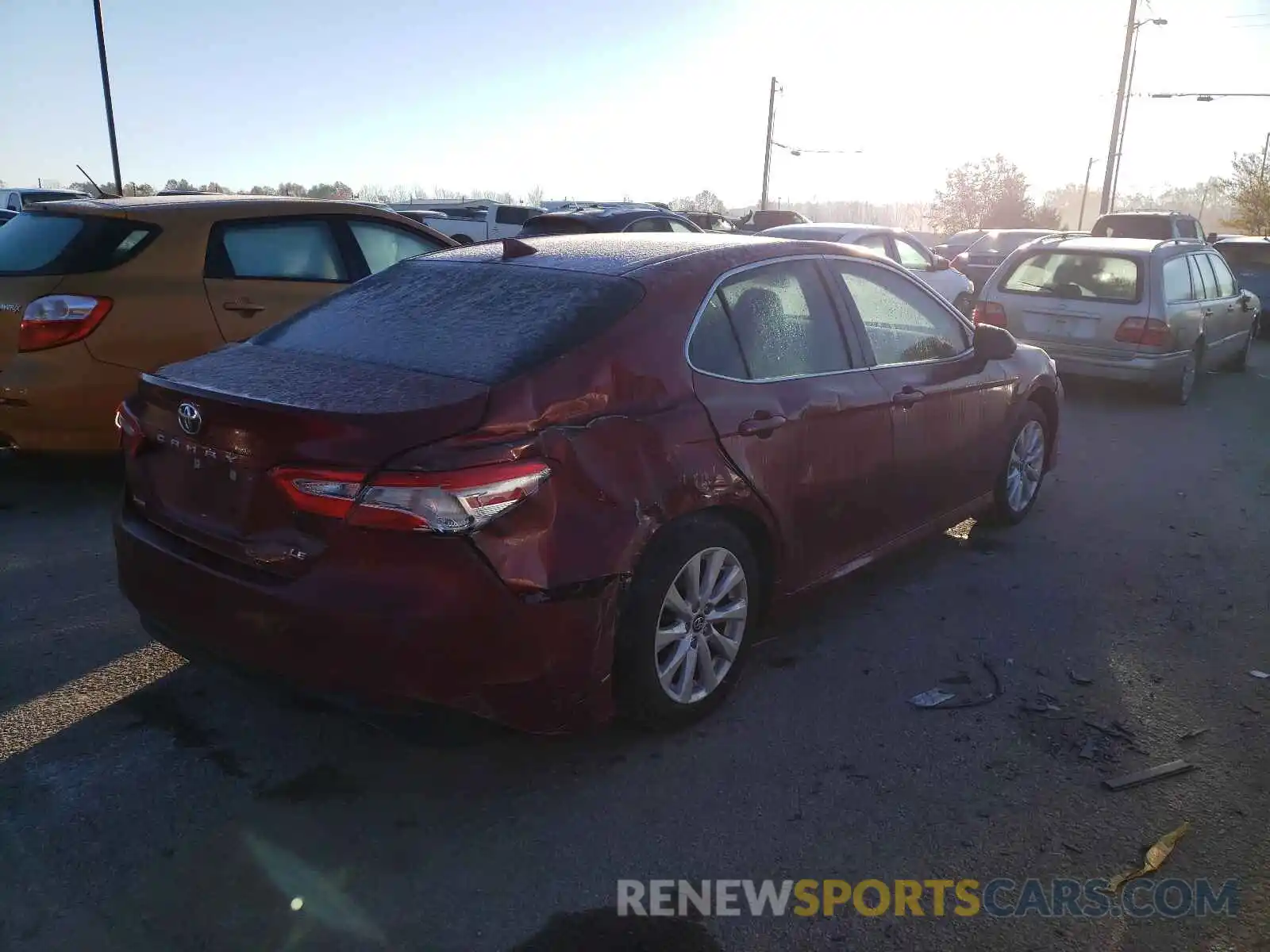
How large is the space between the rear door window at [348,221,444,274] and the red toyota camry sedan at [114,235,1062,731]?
9.97ft

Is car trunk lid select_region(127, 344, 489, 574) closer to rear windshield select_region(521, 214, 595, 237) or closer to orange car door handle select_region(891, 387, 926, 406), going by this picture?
orange car door handle select_region(891, 387, 926, 406)

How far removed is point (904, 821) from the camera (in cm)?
308

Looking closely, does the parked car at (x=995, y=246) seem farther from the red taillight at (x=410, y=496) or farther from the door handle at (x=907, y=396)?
the red taillight at (x=410, y=496)

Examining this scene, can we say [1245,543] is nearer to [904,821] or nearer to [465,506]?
[904,821]

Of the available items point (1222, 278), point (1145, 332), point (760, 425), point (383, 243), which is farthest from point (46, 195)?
point (760, 425)

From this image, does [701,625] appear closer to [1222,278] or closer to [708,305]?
[708,305]

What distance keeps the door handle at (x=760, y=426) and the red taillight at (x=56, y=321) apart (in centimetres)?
392

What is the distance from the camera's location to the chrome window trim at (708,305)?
348cm

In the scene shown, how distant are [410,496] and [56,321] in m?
3.87

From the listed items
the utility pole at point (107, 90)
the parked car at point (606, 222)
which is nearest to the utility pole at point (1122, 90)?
the parked car at point (606, 222)

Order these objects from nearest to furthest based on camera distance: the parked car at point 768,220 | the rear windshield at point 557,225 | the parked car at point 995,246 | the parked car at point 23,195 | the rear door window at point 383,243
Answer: the rear door window at point 383,243, the rear windshield at point 557,225, the parked car at point 995,246, the parked car at point 23,195, the parked car at point 768,220

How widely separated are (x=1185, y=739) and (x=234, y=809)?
3.21m

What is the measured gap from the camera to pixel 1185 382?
33.6ft

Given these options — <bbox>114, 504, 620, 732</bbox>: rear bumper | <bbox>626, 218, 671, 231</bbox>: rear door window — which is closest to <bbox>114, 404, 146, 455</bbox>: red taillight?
<bbox>114, 504, 620, 732</bbox>: rear bumper
